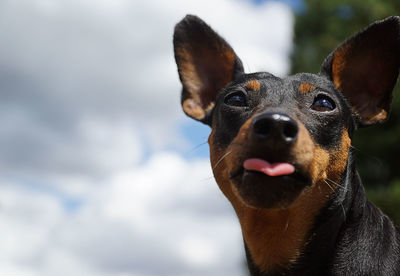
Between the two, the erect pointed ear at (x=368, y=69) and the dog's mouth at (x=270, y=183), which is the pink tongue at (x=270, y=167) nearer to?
the dog's mouth at (x=270, y=183)

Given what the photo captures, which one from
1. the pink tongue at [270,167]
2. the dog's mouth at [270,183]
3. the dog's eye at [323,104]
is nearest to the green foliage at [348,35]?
the dog's eye at [323,104]

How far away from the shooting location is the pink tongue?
147 inches

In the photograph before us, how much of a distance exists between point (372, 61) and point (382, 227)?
59.8 inches

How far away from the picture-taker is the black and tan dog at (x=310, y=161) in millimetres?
3787

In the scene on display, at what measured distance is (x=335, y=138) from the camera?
14.3ft

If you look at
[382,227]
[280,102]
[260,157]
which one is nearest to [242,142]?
[260,157]

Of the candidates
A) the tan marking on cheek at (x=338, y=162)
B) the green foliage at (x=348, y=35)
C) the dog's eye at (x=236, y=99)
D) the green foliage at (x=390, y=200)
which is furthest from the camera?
the green foliage at (x=348, y=35)

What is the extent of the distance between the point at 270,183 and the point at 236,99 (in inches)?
41.4

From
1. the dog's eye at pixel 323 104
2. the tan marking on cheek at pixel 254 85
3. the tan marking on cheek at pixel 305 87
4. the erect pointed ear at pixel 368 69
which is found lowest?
the dog's eye at pixel 323 104

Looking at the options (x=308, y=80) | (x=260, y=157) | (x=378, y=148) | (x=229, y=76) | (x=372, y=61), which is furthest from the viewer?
(x=378, y=148)

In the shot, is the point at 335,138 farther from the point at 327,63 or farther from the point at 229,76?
the point at 229,76

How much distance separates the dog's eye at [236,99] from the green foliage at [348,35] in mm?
8173

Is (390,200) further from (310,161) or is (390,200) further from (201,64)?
(310,161)

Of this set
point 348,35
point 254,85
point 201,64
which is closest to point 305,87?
point 254,85
